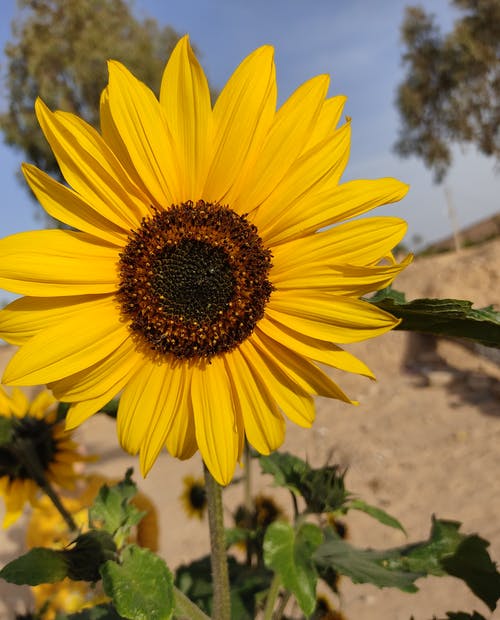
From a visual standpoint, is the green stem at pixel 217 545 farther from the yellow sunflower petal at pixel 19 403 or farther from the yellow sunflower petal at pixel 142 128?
the yellow sunflower petal at pixel 19 403

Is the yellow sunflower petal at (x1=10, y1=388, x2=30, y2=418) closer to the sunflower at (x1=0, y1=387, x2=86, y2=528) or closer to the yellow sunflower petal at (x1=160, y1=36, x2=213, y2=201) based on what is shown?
the sunflower at (x1=0, y1=387, x2=86, y2=528)

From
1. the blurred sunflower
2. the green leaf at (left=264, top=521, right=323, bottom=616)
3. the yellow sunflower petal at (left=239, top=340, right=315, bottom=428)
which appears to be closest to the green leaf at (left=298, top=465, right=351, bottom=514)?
the green leaf at (left=264, top=521, right=323, bottom=616)

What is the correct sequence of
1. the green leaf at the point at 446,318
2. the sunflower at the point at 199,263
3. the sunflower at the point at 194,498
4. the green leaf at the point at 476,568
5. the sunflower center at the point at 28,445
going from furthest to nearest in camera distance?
the sunflower at the point at 194,498 → the sunflower center at the point at 28,445 → the green leaf at the point at 476,568 → the sunflower at the point at 199,263 → the green leaf at the point at 446,318

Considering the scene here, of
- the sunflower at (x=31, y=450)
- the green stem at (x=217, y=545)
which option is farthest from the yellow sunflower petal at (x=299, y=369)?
the sunflower at (x=31, y=450)

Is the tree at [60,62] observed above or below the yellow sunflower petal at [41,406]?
above

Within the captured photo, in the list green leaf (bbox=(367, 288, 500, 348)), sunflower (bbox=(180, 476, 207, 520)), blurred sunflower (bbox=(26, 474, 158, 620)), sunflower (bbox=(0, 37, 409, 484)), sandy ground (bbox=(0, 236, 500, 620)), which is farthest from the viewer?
sandy ground (bbox=(0, 236, 500, 620))

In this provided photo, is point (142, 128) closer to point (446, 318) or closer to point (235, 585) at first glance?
point (446, 318)

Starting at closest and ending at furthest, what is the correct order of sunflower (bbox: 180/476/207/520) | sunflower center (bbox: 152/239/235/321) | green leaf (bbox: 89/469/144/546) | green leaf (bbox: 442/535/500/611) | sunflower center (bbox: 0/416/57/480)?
1. sunflower center (bbox: 152/239/235/321)
2. green leaf (bbox: 89/469/144/546)
3. green leaf (bbox: 442/535/500/611)
4. sunflower center (bbox: 0/416/57/480)
5. sunflower (bbox: 180/476/207/520)
